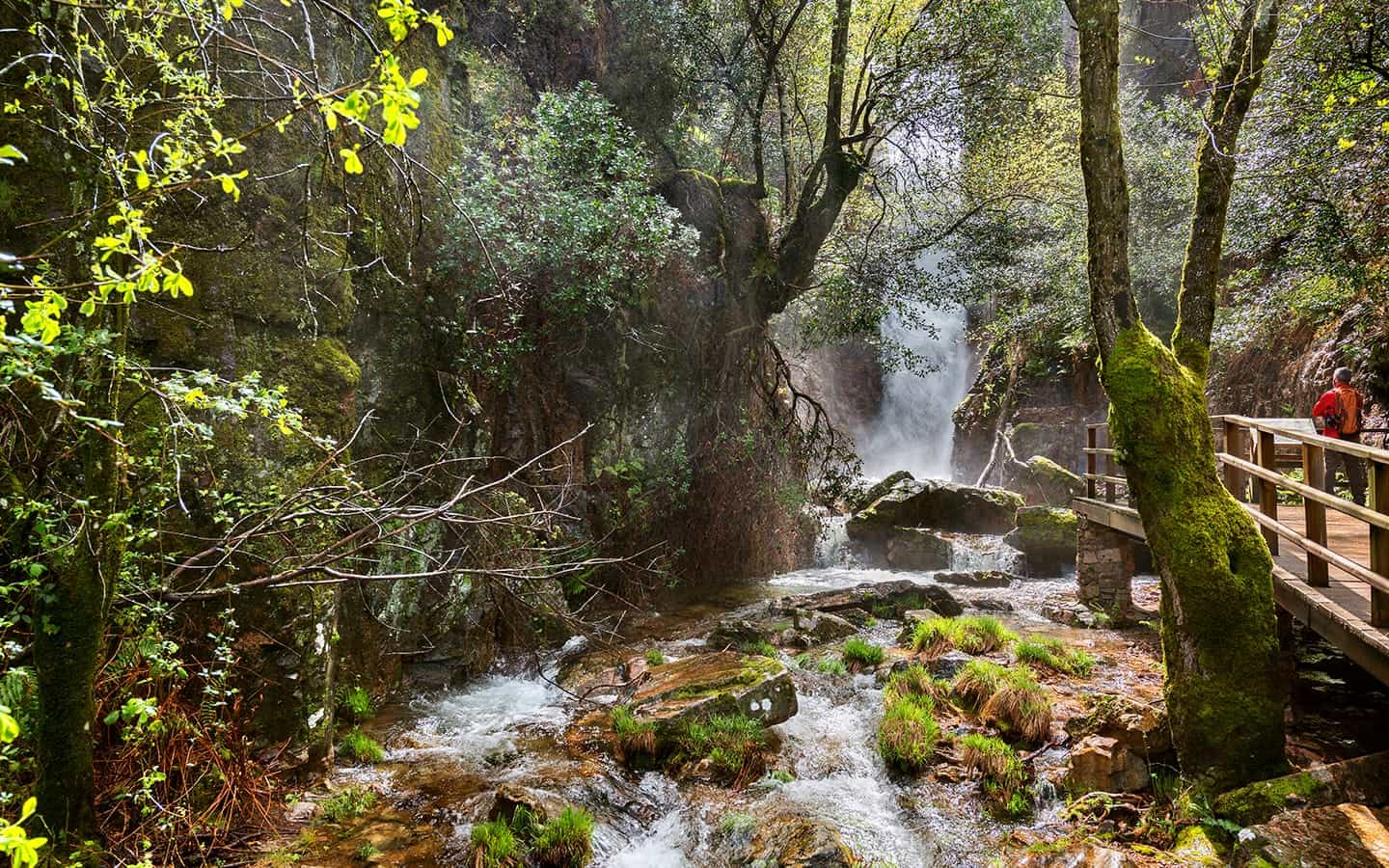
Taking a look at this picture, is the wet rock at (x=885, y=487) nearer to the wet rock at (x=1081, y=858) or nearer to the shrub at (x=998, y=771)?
the shrub at (x=998, y=771)

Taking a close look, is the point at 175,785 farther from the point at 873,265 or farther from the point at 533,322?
the point at 873,265

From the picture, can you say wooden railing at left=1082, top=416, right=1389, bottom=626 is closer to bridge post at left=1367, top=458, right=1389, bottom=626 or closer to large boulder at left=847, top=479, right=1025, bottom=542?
bridge post at left=1367, top=458, right=1389, bottom=626

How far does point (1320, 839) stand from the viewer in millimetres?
3520

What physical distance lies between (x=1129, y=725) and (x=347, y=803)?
5617mm

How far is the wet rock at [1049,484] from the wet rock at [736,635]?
10.7 m

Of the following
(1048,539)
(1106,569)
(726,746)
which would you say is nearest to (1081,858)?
(726,746)

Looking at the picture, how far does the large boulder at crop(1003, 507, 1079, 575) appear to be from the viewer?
13664mm

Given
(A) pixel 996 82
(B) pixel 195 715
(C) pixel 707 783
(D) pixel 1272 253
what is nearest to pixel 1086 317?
(D) pixel 1272 253

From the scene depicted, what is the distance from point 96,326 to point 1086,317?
14816 mm

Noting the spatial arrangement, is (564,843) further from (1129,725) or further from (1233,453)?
(1233,453)

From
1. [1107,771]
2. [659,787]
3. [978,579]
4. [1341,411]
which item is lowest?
[978,579]

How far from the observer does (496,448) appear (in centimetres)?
906

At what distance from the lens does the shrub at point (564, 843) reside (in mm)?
4414

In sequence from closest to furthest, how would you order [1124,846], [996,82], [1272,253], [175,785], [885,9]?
[175,785], [1124,846], [1272,253], [996,82], [885,9]
